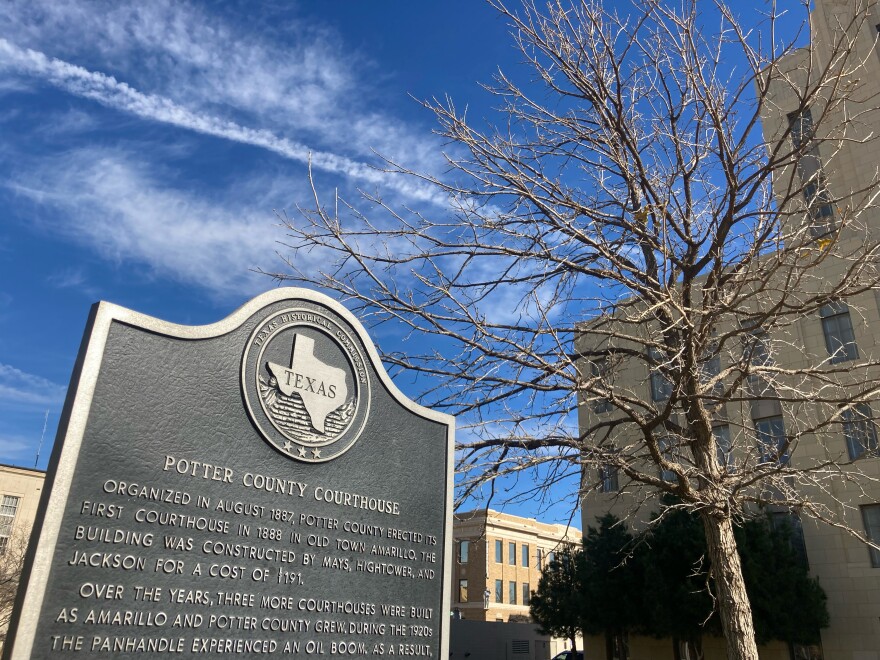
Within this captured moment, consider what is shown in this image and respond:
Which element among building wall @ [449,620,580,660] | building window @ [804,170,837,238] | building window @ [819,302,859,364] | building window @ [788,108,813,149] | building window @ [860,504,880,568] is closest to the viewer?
building window @ [788,108,813,149]

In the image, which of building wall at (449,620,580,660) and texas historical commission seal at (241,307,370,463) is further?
building wall at (449,620,580,660)

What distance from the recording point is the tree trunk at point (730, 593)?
7750mm

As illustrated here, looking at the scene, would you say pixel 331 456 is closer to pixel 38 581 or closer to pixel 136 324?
pixel 136 324

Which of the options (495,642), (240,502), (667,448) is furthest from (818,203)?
(495,642)

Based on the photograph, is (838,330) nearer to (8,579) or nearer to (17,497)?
(8,579)

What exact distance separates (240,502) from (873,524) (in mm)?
23237

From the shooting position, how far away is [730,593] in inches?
314

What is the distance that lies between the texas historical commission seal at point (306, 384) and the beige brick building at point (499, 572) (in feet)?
166

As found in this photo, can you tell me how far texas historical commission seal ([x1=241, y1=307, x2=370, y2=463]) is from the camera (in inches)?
171

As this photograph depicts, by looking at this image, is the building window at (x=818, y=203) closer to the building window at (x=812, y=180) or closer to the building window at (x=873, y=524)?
the building window at (x=812, y=180)

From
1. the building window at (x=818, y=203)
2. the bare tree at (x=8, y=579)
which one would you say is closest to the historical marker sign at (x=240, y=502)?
the building window at (x=818, y=203)

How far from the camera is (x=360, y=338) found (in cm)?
501

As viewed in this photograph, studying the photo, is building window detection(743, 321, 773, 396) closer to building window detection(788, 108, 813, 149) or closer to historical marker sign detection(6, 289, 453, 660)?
building window detection(788, 108, 813, 149)

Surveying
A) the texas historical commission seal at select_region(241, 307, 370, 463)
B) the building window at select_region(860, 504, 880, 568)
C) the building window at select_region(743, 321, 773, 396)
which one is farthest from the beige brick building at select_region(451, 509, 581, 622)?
the texas historical commission seal at select_region(241, 307, 370, 463)
